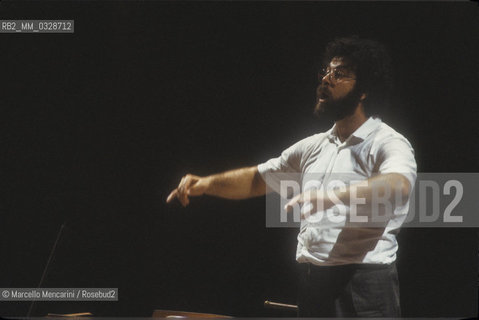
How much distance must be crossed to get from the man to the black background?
0.30 m

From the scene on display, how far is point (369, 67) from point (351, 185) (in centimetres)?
77

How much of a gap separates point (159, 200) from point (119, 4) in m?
1.18

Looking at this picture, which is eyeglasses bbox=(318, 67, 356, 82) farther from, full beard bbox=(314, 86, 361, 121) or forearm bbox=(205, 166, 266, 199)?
forearm bbox=(205, 166, 266, 199)

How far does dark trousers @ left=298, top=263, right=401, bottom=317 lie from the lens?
2.34 metres

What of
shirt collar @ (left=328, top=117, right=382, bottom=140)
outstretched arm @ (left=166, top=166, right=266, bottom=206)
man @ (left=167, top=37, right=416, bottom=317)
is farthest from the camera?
outstretched arm @ (left=166, top=166, right=266, bottom=206)

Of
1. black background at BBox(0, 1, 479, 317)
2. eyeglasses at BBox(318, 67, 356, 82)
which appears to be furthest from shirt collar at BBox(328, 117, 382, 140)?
black background at BBox(0, 1, 479, 317)

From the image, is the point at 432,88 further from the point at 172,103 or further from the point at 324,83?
the point at 172,103

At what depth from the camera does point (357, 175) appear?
2473mm

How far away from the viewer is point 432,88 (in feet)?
9.97

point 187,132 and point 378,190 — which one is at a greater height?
point 187,132

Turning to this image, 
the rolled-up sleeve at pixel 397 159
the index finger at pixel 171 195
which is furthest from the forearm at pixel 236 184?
the rolled-up sleeve at pixel 397 159

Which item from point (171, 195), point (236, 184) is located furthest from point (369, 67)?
point (171, 195)

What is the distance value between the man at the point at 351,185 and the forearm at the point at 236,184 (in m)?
0.20

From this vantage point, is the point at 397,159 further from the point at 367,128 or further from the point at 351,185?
the point at 367,128
